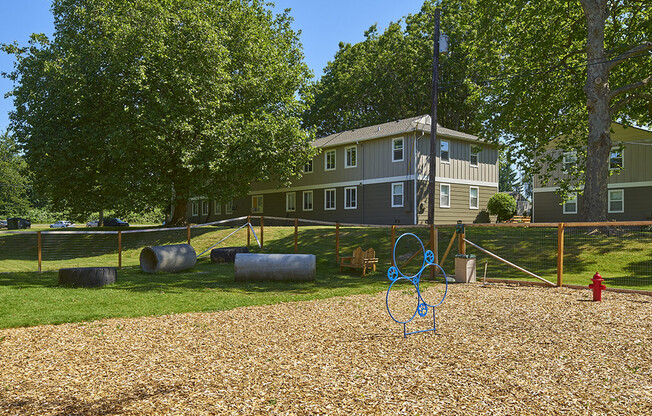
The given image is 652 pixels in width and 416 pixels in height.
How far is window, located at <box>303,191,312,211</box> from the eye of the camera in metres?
35.8

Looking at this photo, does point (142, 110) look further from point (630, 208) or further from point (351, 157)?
point (630, 208)

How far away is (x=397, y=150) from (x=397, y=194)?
A: 2.80m

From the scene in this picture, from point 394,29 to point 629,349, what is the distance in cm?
4565

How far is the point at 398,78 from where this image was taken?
47.1 meters

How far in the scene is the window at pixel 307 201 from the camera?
35794 mm

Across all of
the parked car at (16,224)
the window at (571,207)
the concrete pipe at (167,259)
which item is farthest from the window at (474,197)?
the parked car at (16,224)

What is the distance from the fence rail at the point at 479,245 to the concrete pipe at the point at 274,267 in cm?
306

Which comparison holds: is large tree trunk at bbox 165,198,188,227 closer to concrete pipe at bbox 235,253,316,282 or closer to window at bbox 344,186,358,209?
window at bbox 344,186,358,209

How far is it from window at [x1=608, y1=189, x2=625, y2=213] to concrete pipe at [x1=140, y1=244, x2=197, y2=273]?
27.1 meters

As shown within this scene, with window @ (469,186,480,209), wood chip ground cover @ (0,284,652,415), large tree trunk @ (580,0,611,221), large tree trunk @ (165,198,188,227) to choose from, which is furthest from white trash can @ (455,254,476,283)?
large tree trunk @ (165,198,188,227)

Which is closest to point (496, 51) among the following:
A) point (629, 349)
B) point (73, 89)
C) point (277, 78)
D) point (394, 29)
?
point (277, 78)

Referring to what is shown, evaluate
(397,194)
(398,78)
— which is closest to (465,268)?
(397,194)

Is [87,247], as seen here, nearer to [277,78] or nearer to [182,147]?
[182,147]

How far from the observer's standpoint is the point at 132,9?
1022 inches
